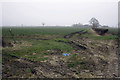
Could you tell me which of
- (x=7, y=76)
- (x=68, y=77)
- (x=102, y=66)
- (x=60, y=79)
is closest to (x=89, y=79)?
(x=68, y=77)

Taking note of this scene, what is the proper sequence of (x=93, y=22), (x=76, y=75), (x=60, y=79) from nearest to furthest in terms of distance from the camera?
(x=60, y=79), (x=76, y=75), (x=93, y=22)

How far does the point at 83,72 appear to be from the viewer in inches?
278

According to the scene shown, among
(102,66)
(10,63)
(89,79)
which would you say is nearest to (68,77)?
(89,79)

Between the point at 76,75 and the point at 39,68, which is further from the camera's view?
the point at 39,68

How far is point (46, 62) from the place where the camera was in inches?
339

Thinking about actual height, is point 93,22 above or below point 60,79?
above

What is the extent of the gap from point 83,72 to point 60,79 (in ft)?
6.17

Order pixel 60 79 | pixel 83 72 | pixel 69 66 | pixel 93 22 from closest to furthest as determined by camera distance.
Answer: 1. pixel 60 79
2. pixel 83 72
3. pixel 69 66
4. pixel 93 22

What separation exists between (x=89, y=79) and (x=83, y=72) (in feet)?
2.94

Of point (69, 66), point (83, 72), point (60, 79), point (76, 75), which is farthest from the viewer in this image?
point (69, 66)

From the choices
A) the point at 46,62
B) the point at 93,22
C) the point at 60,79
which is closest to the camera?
the point at 60,79

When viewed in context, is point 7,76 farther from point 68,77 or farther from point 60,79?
point 68,77

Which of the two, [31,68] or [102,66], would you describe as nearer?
[31,68]

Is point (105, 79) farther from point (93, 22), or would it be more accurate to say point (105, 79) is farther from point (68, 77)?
point (93, 22)
